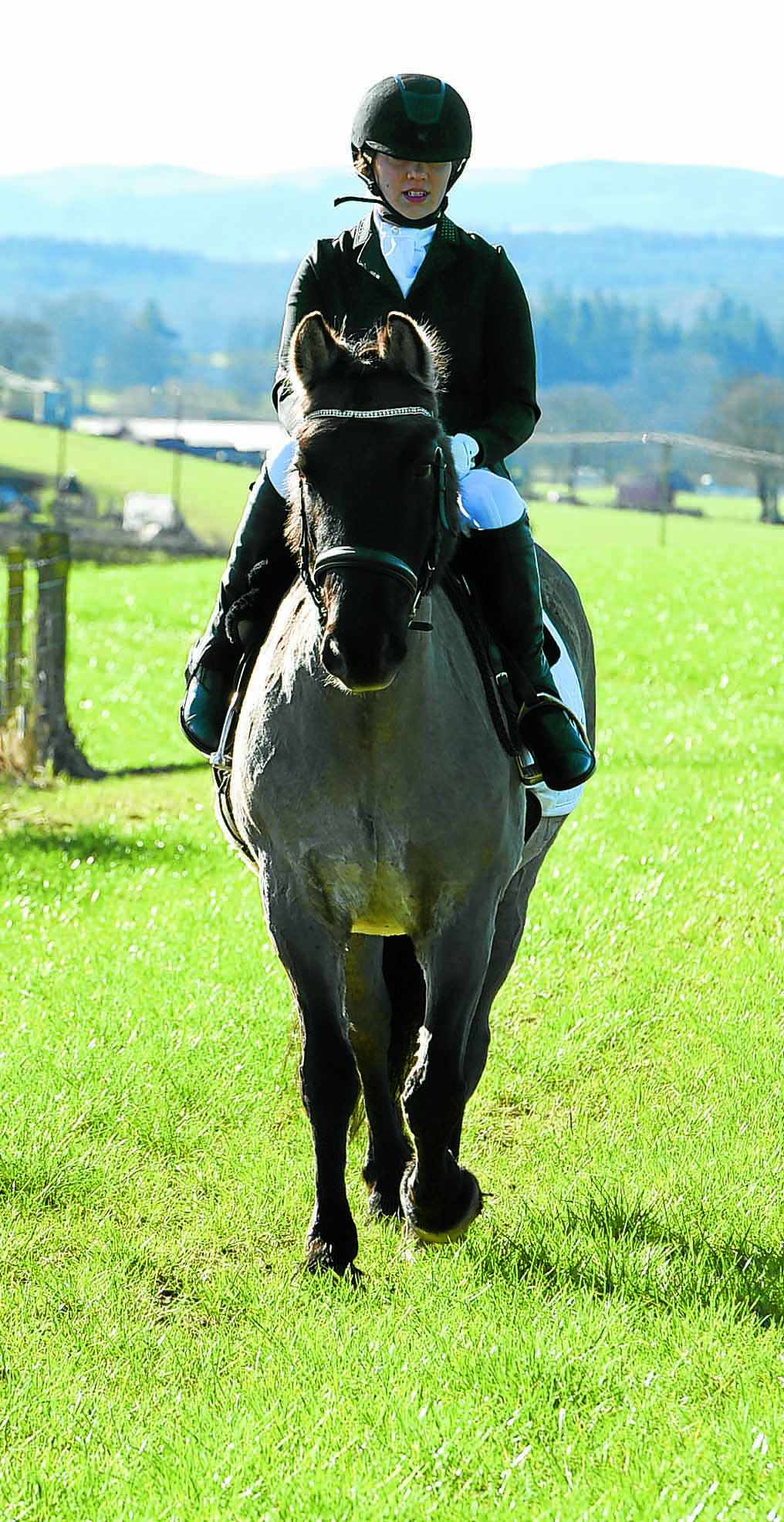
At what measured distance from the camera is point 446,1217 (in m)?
5.07

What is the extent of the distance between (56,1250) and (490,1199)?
4.96ft

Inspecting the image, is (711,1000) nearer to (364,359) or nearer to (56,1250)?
(56,1250)

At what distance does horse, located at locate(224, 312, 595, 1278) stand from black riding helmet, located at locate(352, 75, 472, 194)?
0.78 metres

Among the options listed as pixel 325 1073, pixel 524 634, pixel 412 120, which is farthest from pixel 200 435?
pixel 325 1073

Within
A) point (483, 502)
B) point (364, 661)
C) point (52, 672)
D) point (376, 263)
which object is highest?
point (376, 263)

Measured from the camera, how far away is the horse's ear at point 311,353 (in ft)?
14.3

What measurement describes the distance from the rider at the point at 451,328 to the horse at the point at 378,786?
0.23 meters

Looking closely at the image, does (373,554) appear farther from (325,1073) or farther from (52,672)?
(52,672)

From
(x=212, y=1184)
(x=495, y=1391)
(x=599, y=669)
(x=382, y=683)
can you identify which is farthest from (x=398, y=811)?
(x=599, y=669)

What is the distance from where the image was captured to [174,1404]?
4188 mm

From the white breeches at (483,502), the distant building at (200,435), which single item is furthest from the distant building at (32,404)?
the white breeches at (483,502)

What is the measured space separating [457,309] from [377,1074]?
268 centimetres

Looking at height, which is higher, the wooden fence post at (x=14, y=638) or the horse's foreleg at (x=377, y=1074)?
the horse's foreleg at (x=377, y=1074)

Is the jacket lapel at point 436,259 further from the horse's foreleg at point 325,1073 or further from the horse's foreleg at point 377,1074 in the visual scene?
the horse's foreleg at point 377,1074
